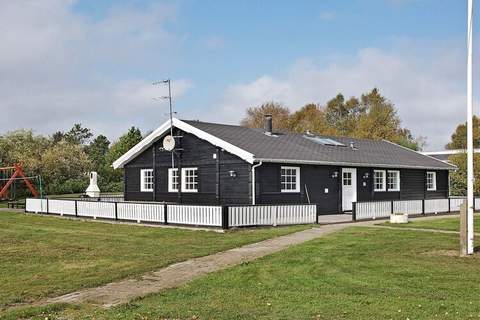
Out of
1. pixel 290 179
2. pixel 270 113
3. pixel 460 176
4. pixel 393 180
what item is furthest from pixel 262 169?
pixel 270 113

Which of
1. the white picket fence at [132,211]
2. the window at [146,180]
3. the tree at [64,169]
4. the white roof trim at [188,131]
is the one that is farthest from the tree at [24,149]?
the window at [146,180]

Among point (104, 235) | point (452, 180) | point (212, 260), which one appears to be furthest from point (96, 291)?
point (452, 180)

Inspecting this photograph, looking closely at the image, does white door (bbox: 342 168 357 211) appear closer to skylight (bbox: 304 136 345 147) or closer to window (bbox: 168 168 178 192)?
skylight (bbox: 304 136 345 147)

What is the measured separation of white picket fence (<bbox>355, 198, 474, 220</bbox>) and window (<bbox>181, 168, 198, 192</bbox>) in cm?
750

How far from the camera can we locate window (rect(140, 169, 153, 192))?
1121 inches

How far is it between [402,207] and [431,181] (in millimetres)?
8128

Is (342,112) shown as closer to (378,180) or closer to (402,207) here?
(378,180)

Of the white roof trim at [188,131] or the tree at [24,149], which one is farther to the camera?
the tree at [24,149]

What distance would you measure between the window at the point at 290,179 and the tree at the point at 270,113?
4800cm

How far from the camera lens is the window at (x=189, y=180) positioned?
2542cm

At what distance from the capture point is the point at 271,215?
19.9 m

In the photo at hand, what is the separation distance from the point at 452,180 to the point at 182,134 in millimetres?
22655

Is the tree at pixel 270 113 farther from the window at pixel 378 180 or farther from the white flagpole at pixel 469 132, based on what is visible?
the white flagpole at pixel 469 132

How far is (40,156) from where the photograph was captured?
170ft
